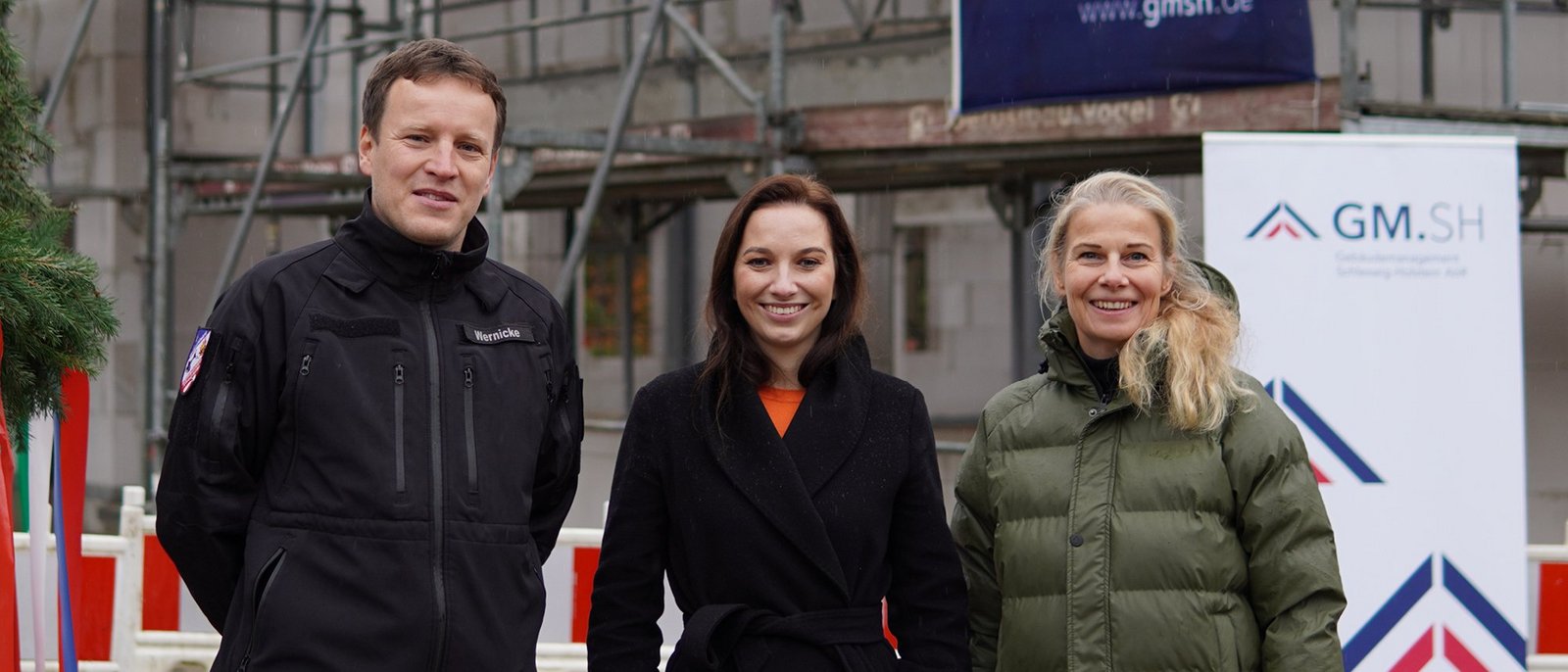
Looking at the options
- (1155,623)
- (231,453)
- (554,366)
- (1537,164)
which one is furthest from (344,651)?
(1537,164)

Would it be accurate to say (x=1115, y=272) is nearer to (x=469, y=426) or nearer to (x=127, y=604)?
(x=469, y=426)

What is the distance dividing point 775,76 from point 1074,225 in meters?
5.86

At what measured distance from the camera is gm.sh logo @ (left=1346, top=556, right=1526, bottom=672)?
556cm

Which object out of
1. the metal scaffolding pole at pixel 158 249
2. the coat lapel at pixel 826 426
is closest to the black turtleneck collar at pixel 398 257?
the coat lapel at pixel 826 426

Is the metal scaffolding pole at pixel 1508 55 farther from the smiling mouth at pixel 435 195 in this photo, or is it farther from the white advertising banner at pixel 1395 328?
the smiling mouth at pixel 435 195

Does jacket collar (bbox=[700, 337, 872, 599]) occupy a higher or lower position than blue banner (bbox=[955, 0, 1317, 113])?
lower

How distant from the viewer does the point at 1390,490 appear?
567cm

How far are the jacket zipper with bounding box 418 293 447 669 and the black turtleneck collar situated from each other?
118 millimetres

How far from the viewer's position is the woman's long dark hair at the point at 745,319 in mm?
3303

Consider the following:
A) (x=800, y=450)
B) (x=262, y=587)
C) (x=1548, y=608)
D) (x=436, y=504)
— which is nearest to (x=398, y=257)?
(x=436, y=504)

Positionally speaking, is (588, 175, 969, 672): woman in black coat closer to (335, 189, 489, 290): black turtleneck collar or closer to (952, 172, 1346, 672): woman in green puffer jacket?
(952, 172, 1346, 672): woman in green puffer jacket

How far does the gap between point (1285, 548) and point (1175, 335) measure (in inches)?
17.6

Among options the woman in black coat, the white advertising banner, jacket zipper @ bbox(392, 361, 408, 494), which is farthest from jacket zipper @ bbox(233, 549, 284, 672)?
the white advertising banner

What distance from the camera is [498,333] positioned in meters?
2.98
